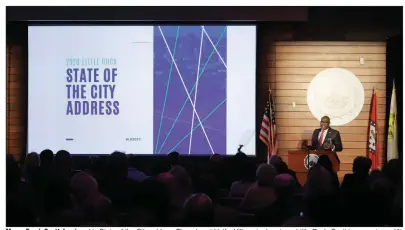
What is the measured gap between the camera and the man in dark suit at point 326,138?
8742 mm

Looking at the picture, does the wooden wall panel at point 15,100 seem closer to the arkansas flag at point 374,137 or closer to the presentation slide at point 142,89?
the presentation slide at point 142,89

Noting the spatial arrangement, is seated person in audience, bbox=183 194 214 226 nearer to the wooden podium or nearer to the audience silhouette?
the audience silhouette

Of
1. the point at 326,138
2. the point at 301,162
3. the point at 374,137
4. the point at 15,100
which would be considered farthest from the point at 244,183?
the point at 15,100

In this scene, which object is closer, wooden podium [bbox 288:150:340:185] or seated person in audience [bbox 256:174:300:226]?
seated person in audience [bbox 256:174:300:226]

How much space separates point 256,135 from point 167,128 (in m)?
1.31

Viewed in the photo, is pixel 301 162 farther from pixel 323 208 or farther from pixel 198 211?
pixel 198 211

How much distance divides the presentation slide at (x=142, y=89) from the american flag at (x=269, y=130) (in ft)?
0.66

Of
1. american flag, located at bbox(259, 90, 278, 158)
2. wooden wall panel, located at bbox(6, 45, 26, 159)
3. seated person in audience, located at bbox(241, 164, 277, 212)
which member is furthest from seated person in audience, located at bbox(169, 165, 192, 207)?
wooden wall panel, located at bbox(6, 45, 26, 159)

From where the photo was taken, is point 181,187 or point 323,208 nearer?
point 323,208

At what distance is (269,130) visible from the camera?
9391 millimetres

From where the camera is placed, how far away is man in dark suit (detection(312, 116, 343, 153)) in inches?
344

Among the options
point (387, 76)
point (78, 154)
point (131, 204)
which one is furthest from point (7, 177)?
point (387, 76)

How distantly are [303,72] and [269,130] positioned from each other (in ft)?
3.86

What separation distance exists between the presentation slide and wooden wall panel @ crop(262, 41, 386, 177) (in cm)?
69
